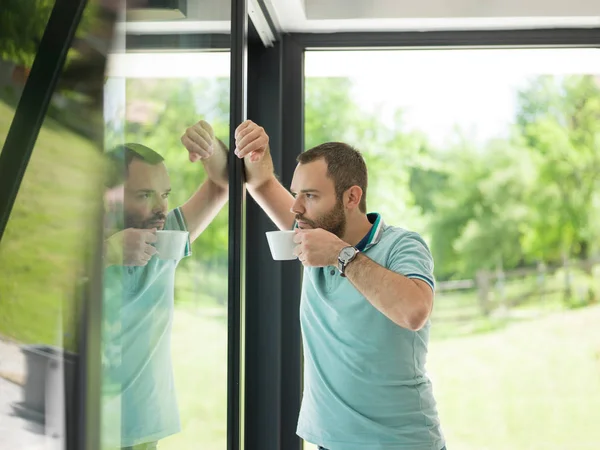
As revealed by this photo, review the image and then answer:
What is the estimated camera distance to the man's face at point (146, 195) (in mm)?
848

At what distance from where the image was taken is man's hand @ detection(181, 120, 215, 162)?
1.23 metres

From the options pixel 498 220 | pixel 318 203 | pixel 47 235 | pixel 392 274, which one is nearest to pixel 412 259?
pixel 392 274

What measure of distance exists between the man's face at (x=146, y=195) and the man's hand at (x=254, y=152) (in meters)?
0.60

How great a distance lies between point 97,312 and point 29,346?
0.49 ft

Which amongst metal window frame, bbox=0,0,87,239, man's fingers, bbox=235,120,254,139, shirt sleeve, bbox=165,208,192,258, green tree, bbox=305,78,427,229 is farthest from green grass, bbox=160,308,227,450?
green tree, bbox=305,78,427,229

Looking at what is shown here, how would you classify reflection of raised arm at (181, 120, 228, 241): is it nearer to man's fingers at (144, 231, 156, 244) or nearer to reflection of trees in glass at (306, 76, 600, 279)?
man's fingers at (144, 231, 156, 244)

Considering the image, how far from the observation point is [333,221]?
1837mm

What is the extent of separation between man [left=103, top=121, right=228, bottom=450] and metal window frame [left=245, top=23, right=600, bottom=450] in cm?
131

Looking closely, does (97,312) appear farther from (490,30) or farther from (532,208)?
(532,208)

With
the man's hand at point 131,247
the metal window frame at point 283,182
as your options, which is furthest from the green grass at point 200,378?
the metal window frame at point 283,182

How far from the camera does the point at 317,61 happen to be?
8.62 feet

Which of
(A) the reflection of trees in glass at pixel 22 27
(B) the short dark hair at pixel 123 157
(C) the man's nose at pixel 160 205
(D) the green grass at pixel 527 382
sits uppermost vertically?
(A) the reflection of trees in glass at pixel 22 27

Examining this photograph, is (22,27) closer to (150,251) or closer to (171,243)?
(150,251)

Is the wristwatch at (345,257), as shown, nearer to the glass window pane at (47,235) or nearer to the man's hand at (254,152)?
the man's hand at (254,152)
